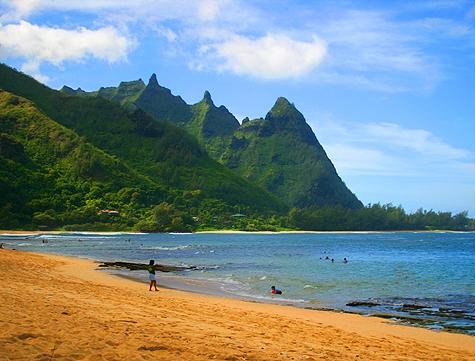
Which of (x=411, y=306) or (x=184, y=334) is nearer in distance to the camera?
(x=184, y=334)

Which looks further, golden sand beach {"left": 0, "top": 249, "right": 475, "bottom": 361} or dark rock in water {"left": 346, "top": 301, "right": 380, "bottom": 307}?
dark rock in water {"left": 346, "top": 301, "right": 380, "bottom": 307}

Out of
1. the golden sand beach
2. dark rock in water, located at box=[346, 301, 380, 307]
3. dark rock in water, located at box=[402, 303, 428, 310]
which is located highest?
the golden sand beach

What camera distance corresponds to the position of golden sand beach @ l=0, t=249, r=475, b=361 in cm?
1145

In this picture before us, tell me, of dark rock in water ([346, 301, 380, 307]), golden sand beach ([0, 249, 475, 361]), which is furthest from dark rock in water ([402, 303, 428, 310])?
golden sand beach ([0, 249, 475, 361])

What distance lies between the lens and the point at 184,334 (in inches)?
554

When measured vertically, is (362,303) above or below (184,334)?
below

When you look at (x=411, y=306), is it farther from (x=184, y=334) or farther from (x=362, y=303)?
(x=184, y=334)

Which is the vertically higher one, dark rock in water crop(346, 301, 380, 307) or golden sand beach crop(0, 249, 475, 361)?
golden sand beach crop(0, 249, 475, 361)

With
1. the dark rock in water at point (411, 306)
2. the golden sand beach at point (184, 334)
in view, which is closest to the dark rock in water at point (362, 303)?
the dark rock in water at point (411, 306)

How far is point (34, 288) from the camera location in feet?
67.5

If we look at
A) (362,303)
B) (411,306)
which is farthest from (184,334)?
(411,306)

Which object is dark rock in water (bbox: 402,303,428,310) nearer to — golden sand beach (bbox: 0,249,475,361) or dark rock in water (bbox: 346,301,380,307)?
dark rock in water (bbox: 346,301,380,307)

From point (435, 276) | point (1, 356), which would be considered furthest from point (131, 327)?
point (435, 276)

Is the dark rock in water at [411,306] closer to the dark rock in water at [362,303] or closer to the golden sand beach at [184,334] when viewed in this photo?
the dark rock in water at [362,303]
